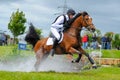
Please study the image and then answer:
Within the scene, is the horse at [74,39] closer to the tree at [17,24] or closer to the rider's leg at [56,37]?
the rider's leg at [56,37]

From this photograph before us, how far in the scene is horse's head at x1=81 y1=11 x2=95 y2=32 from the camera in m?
17.8

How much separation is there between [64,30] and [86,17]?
126 centimetres

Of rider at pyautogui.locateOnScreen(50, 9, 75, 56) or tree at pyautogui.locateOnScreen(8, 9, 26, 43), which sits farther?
tree at pyautogui.locateOnScreen(8, 9, 26, 43)

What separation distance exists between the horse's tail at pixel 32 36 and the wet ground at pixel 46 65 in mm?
849

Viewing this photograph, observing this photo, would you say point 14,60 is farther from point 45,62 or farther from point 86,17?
point 86,17

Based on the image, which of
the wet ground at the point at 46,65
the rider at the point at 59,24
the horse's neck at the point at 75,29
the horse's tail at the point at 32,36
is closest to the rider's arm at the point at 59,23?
the rider at the point at 59,24

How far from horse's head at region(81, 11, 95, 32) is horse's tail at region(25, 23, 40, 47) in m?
3.77

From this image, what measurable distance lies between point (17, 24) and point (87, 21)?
153 ft

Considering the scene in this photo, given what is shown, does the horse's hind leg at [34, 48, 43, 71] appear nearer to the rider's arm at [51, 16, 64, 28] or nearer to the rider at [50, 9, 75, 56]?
the rider at [50, 9, 75, 56]

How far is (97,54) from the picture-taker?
1296 inches

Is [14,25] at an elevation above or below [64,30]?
below

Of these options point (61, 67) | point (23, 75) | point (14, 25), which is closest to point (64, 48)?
point (61, 67)

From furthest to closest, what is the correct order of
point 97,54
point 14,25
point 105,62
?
point 14,25 → point 97,54 → point 105,62

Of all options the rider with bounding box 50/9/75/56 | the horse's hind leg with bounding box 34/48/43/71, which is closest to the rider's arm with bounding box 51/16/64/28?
the rider with bounding box 50/9/75/56
